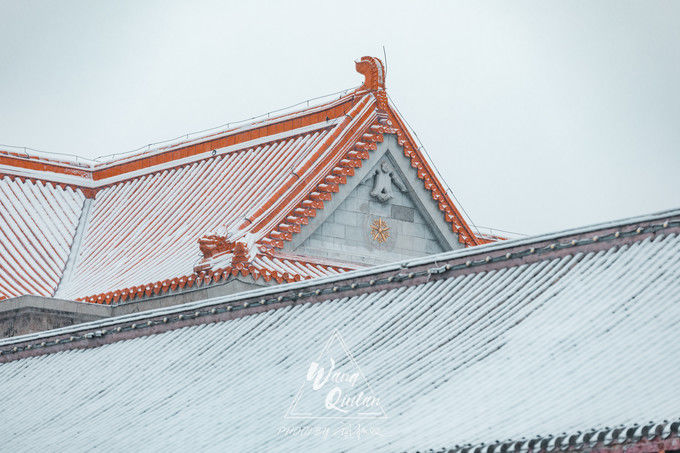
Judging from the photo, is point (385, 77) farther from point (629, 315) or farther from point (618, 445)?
point (618, 445)

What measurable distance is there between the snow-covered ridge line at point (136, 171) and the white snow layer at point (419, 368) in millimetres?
9752

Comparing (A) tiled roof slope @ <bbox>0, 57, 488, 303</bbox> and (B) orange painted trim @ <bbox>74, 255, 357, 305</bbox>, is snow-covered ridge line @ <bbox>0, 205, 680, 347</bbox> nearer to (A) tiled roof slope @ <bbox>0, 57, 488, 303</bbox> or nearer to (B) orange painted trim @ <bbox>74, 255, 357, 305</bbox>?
(B) orange painted trim @ <bbox>74, 255, 357, 305</bbox>

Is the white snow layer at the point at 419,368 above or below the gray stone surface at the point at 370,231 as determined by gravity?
below

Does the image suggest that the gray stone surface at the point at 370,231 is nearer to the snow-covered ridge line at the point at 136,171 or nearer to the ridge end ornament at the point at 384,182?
the ridge end ornament at the point at 384,182

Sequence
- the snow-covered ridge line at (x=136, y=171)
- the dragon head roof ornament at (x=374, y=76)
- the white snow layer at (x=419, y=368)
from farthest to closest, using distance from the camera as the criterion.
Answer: the snow-covered ridge line at (x=136, y=171) < the dragon head roof ornament at (x=374, y=76) < the white snow layer at (x=419, y=368)

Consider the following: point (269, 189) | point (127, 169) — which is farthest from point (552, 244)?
point (127, 169)

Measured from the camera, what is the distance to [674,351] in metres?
16.5

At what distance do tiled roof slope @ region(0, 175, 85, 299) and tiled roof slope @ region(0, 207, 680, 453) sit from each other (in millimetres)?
8365

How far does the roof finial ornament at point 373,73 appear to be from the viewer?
33188 mm

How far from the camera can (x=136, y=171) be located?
3934 centimetres

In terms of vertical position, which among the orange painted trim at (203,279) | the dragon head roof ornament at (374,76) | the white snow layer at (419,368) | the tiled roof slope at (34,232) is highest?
the tiled roof slope at (34,232)

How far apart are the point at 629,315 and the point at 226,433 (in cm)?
556

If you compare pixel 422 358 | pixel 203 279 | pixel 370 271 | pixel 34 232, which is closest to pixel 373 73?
pixel 203 279

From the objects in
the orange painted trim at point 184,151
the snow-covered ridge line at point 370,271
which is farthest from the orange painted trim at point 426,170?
the snow-covered ridge line at point 370,271
